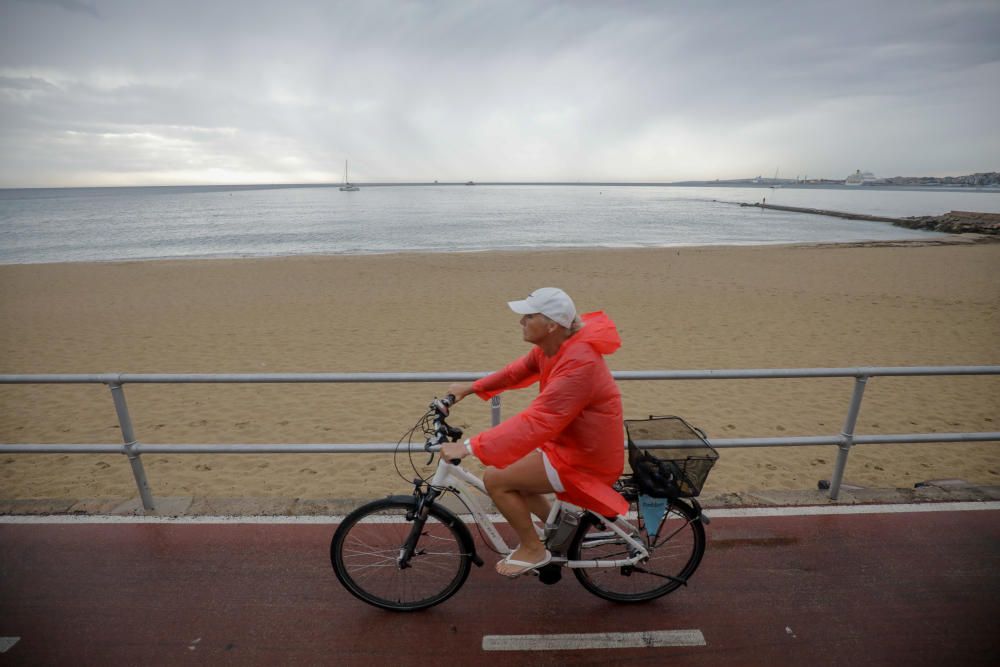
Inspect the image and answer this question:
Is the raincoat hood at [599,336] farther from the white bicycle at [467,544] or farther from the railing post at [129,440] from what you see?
the railing post at [129,440]

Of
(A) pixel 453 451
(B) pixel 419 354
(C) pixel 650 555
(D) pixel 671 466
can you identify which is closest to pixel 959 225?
(B) pixel 419 354

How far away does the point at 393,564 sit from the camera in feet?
11.5

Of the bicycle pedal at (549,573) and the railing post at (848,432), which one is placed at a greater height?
the railing post at (848,432)

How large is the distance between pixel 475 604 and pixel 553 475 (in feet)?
3.79

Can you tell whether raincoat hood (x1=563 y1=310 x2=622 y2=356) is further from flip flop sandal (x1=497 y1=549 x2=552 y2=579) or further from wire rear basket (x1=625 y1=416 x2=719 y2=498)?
flip flop sandal (x1=497 y1=549 x2=552 y2=579)

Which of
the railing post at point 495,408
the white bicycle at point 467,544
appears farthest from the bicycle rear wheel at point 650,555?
the railing post at point 495,408

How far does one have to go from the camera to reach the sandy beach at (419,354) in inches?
250

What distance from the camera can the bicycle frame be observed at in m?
2.97

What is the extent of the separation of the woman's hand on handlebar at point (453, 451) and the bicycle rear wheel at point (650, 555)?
2.96ft

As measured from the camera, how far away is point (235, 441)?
7.28 m

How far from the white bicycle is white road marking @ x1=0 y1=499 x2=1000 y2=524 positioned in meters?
0.86

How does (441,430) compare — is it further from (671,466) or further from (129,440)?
(129,440)

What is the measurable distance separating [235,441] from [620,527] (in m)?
5.91

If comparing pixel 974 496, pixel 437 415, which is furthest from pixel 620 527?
pixel 974 496
